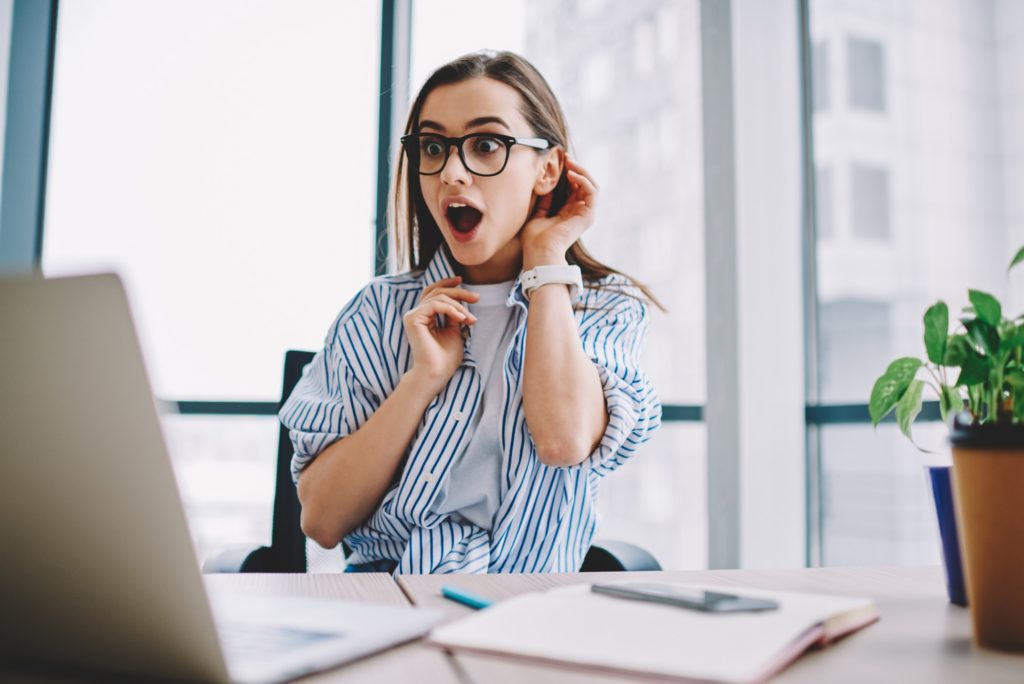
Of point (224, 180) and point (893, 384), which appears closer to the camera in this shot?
point (893, 384)

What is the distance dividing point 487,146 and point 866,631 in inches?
40.2

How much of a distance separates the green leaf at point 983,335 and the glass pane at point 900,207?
66.2 inches

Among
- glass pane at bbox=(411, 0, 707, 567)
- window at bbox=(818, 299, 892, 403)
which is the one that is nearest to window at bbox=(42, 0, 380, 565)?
glass pane at bbox=(411, 0, 707, 567)

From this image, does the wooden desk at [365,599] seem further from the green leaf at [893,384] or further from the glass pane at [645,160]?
the glass pane at [645,160]

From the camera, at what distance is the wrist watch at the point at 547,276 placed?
143cm

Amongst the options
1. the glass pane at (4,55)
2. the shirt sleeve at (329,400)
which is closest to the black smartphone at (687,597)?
the shirt sleeve at (329,400)

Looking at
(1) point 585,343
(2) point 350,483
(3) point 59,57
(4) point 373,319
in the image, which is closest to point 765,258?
(1) point 585,343

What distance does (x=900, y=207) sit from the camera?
2.42 meters

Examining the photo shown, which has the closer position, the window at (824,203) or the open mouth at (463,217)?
the open mouth at (463,217)

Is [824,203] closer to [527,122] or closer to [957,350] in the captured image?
[527,122]

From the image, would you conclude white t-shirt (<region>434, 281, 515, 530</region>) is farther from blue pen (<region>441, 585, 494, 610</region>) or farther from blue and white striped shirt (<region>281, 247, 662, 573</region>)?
blue pen (<region>441, 585, 494, 610</region>)

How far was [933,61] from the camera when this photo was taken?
93.0 inches

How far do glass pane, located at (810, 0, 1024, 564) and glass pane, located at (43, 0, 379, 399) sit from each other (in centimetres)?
155

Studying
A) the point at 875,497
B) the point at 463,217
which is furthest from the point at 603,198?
the point at 463,217
